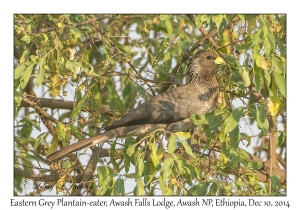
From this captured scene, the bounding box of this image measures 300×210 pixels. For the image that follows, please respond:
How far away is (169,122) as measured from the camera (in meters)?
6.82

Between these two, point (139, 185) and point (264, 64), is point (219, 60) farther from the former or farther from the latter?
point (139, 185)

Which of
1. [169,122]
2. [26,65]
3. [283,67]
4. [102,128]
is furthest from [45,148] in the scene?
[283,67]

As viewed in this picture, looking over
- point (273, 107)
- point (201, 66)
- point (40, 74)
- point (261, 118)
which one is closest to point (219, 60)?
point (201, 66)

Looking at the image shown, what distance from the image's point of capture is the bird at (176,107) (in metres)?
6.36

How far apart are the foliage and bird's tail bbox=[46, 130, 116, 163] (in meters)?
0.12

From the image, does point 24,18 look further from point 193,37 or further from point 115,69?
point 193,37

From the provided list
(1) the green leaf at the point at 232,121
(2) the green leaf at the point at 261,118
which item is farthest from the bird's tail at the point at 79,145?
(2) the green leaf at the point at 261,118

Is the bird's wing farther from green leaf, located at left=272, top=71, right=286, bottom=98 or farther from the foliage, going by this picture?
green leaf, located at left=272, top=71, right=286, bottom=98

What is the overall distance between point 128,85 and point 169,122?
2.08ft

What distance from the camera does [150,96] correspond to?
23.5 ft

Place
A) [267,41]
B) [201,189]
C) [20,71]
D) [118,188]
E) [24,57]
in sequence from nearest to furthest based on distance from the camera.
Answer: [267,41] → [118,188] → [201,189] → [20,71] → [24,57]

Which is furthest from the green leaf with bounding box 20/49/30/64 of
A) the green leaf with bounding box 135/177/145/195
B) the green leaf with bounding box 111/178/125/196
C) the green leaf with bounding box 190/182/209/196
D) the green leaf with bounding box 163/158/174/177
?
the green leaf with bounding box 190/182/209/196

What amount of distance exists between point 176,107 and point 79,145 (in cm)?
127

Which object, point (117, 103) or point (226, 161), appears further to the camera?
point (117, 103)
